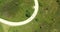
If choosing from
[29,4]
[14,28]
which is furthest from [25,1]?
[14,28]

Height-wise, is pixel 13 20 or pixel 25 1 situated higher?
pixel 25 1

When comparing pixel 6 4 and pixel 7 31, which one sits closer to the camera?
pixel 7 31

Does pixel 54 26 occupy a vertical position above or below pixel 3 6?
below

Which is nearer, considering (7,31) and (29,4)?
(7,31)

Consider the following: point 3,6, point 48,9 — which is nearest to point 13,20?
point 3,6

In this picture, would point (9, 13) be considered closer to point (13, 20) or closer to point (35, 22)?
point (13, 20)

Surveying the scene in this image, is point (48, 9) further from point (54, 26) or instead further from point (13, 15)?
point (13, 15)
